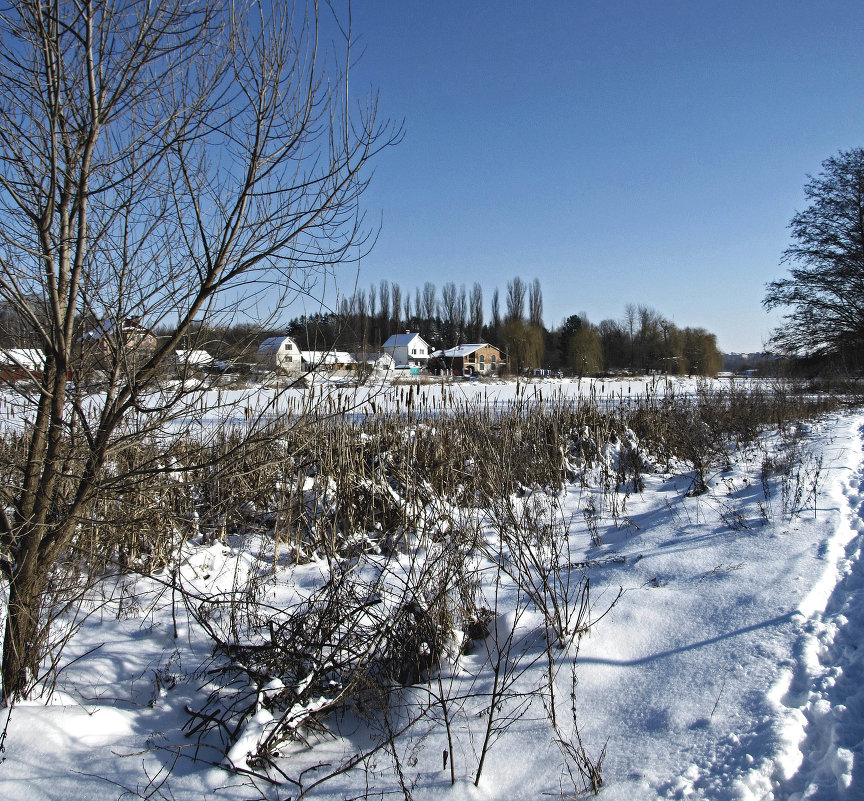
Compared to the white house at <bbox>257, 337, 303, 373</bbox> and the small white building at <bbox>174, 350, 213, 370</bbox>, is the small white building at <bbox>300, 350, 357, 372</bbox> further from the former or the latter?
the small white building at <bbox>174, 350, 213, 370</bbox>

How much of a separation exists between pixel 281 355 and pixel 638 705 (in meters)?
2.19

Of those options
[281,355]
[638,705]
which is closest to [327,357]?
[281,355]

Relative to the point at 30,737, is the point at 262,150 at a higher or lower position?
higher

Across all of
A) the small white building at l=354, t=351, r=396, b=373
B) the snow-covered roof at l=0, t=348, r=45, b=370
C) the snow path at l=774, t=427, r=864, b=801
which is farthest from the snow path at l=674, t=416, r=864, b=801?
the snow-covered roof at l=0, t=348, r=45, b=370

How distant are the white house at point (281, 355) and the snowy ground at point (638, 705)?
5.20 feet

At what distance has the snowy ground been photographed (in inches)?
77.5

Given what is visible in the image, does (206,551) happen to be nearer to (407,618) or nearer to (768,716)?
(407,618)

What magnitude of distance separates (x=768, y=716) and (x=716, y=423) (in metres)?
8.67

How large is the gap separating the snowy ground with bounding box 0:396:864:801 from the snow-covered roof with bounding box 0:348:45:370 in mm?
1394

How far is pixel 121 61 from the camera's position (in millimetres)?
2201

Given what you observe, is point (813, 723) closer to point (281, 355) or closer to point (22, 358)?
point (281, 355)

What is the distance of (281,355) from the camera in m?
2.76

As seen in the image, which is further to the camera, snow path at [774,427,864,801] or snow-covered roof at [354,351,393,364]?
snow-covered roof at [354,351,393,364]

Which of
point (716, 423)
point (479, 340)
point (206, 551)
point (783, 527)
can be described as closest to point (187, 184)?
point (206, 551)
